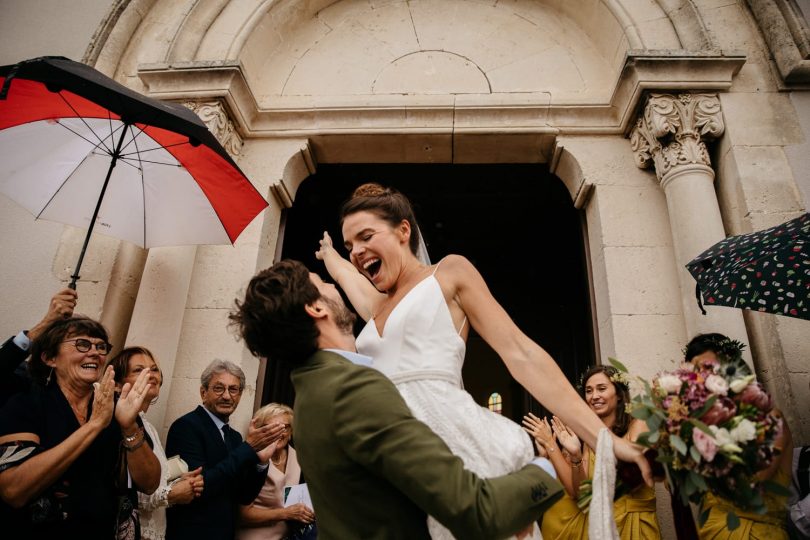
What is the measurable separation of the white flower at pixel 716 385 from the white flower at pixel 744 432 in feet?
0.33

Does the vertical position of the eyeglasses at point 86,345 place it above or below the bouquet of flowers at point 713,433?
above

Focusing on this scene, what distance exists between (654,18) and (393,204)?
3.90m

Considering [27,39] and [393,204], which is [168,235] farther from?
[27,39]

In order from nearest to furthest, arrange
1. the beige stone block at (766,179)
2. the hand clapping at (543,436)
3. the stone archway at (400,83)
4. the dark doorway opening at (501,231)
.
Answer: the hand clapping at (543,436) → the beige stone block at (766,179) → the stone archway at (400,83) → the dark doorway opening at (501,231)

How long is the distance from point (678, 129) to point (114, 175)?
13.6 ft

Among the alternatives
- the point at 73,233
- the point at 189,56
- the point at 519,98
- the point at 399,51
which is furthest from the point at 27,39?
the point at 519,98

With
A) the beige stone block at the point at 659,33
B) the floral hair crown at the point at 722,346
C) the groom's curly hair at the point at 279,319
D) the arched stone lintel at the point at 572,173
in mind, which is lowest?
the groom's curly hair at the point at 279,319

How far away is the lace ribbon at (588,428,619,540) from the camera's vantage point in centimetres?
158

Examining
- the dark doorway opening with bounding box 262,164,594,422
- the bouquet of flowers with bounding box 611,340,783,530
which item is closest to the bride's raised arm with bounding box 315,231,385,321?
the bouquet of flowers with bounding box 611,340,783,530

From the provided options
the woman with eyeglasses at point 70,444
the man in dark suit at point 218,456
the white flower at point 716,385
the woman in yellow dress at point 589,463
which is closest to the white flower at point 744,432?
the white flower at point 716,385

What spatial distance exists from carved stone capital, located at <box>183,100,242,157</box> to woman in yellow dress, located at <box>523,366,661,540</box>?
323 centimetres

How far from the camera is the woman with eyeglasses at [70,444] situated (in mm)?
2197

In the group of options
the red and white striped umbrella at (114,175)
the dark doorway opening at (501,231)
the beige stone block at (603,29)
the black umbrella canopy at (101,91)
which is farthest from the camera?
the dark doorway opening at (501,231)

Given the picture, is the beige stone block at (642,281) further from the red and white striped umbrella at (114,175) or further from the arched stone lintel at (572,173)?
the red and white striped umbrella at (114,175)
